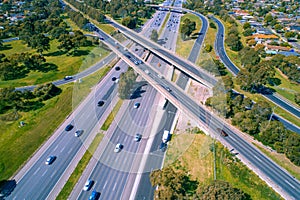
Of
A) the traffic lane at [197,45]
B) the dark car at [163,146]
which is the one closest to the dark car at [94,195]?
the dark car at [163,146]

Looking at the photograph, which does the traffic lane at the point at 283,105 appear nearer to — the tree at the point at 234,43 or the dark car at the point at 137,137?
the tree at the point at 234,43

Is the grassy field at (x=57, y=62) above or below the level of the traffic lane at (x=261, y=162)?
below

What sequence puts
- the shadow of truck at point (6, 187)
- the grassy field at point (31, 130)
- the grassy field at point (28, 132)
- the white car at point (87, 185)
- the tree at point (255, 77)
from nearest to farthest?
the shadow of truck at point (6, 187) → the white car at point (87, 185) → the grassy field at point (28, 132) → the grassy field at point (31, 130) → the tree at point (255, 77)

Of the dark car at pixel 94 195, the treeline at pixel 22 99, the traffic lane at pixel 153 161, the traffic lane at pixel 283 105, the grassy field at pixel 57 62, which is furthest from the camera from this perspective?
the grassy field at pixel 57 62

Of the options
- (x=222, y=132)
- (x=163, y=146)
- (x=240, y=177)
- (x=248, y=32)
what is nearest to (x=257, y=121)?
(x=222, y=132)

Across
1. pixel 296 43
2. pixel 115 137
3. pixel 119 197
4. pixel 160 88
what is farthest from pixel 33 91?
pixel 296 43

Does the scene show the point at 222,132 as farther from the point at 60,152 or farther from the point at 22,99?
the point at 22,99

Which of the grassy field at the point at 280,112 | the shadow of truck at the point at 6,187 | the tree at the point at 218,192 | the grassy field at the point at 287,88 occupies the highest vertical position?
the grassy field at the point at 287,88
